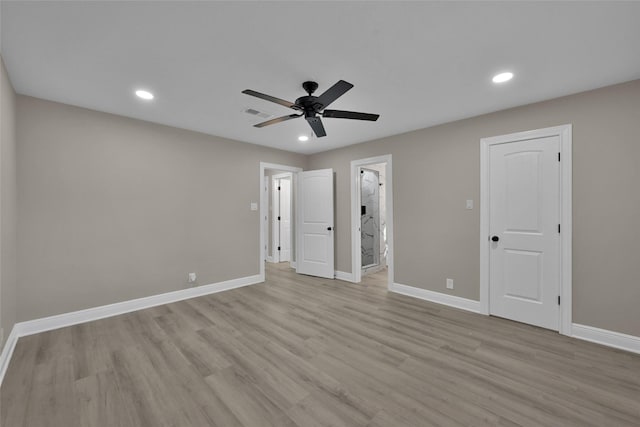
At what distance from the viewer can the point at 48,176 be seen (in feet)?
9.45

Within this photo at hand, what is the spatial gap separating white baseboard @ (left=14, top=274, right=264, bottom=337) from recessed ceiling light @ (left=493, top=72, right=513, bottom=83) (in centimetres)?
432

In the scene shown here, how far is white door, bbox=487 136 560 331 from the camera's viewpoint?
9.32 ft

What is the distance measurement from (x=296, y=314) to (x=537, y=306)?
9.00 ft

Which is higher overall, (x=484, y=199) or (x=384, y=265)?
(x=484, y=199)

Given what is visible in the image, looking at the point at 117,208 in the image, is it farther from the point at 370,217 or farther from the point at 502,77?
the point at 502,77

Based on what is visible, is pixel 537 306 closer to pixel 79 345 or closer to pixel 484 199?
pixel 484 199

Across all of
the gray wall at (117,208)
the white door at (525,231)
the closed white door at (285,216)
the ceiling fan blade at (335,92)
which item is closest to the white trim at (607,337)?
the white door at (525,231)

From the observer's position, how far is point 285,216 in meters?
6.68

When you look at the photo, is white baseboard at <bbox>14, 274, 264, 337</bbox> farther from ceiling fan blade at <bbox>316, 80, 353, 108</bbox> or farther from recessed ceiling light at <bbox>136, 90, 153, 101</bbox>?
ceiling fan blade at <bbox>316, 80, 353, 108</bbox>

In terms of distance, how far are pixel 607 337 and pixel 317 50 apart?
12.2 ft

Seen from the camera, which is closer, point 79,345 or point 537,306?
point 79,345

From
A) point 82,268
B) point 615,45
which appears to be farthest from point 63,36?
point 615,45

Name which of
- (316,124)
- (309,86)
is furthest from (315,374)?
(309,86)

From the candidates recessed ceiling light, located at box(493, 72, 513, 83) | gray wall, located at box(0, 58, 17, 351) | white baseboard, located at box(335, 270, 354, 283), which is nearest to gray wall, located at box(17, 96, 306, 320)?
gray wall, located at box(0, 58, 17, 351)
